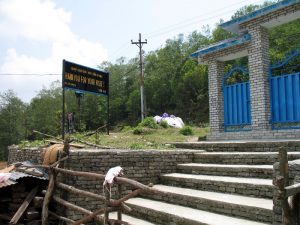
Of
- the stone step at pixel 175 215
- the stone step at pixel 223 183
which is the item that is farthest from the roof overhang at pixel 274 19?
the stone step at pixel 175 215

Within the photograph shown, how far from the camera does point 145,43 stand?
31.5 meters

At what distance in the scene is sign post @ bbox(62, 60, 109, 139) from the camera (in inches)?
373

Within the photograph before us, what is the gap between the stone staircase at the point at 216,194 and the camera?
4469 millimetres

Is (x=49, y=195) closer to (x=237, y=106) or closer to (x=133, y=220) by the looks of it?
(x=133, y=220)

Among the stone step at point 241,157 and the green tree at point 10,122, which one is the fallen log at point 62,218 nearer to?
the stone step at point 241,157

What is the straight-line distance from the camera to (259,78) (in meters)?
8.55

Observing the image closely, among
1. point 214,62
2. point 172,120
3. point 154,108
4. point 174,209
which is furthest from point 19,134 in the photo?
point 174,209

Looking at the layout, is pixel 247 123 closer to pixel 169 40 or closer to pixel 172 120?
pixel 172 120

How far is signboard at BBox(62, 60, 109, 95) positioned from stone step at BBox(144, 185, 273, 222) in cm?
496

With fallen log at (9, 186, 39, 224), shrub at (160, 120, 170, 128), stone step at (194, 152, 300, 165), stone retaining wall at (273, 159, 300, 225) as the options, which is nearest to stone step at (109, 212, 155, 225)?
fallen log at (9, 186, 39, 224)

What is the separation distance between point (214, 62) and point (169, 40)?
39.5 meters

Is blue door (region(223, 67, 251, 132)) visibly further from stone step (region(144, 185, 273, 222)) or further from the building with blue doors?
stone step (region(144, 185, 273, 222))

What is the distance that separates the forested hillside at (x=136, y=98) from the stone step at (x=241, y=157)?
26.5m

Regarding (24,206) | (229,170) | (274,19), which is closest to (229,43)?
(274,19)
